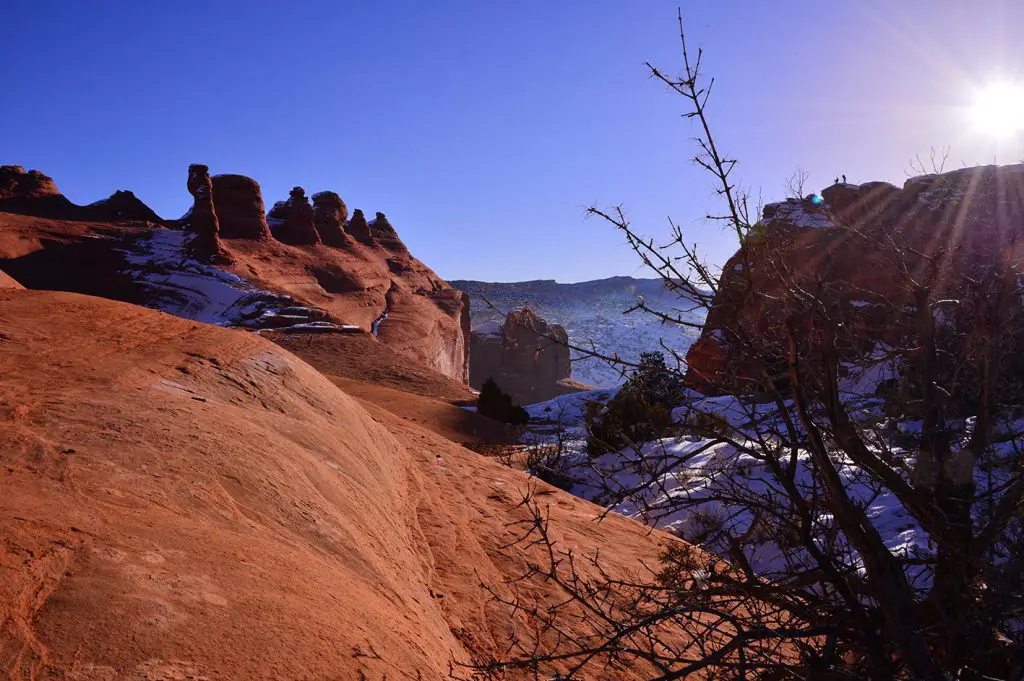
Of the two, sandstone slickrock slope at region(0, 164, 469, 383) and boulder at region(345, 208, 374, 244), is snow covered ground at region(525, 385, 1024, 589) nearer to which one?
sandstone slickrock slope at region(0, 164, 469, 383)

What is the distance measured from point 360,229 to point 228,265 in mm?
23008

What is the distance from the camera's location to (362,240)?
52969 mm

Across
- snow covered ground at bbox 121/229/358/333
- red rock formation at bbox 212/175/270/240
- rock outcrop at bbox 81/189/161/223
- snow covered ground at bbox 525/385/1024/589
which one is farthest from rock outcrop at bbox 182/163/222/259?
snow covered ground at bbox 525/385/1024/589

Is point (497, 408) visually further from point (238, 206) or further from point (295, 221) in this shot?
point (295, 221)

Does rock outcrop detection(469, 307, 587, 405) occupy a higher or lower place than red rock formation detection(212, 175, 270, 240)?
lower

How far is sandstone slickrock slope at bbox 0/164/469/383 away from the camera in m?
27.5

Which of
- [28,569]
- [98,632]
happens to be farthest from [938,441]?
[28,569]

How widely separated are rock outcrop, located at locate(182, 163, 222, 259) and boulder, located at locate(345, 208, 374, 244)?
19391 mm

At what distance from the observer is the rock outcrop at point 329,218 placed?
46125mm

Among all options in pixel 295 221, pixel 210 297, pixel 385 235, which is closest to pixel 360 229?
pixel 385 235

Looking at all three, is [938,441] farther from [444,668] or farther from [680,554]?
[444,668]

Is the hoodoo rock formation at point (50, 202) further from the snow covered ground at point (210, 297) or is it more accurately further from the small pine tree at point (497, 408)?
the small pine tree at point (497, 408)

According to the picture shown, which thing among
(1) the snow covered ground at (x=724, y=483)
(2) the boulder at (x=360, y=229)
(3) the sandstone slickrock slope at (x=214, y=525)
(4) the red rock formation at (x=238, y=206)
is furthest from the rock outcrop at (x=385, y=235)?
(3) the sandstone slickrock slope at (x=214, y=525)

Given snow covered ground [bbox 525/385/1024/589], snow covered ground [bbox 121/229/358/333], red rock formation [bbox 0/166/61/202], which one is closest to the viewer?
snow covered ground [bbox 525/385/1024/589]
